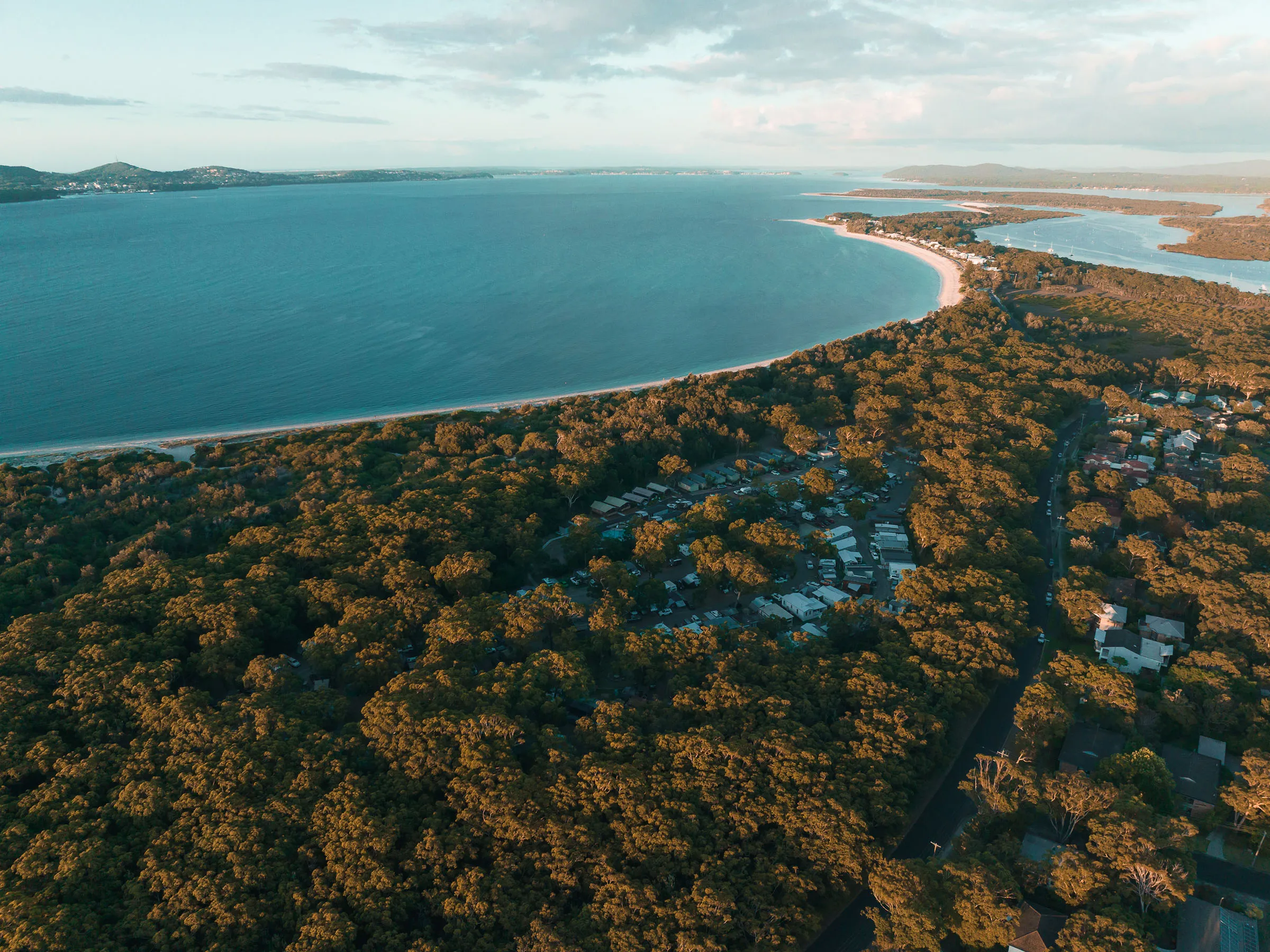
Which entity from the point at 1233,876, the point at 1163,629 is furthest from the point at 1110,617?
the point at 1233,876

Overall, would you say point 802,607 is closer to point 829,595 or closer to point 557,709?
point 829,595

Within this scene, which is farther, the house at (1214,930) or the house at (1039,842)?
the house at (1039,842)

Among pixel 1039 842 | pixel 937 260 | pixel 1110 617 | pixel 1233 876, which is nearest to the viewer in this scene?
pixel 1233 876

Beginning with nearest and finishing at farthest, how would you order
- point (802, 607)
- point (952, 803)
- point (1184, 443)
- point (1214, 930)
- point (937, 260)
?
point (1214, 930), point (952, 803), point (802, 607), point (1184, 443), point (937, 260)

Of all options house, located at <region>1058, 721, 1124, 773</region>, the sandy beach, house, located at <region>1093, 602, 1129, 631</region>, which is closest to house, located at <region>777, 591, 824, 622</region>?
house, located at <region>1058, 721, 1124, 773</region>

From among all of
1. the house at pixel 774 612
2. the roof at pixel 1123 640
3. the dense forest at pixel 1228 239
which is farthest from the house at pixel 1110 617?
the dense forest at pixel 1228 239

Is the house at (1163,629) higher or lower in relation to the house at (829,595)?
lower

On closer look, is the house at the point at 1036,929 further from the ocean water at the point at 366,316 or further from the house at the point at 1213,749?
the ocean water at the point at 366,316

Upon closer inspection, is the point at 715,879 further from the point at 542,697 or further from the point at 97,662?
the point at 97,662
